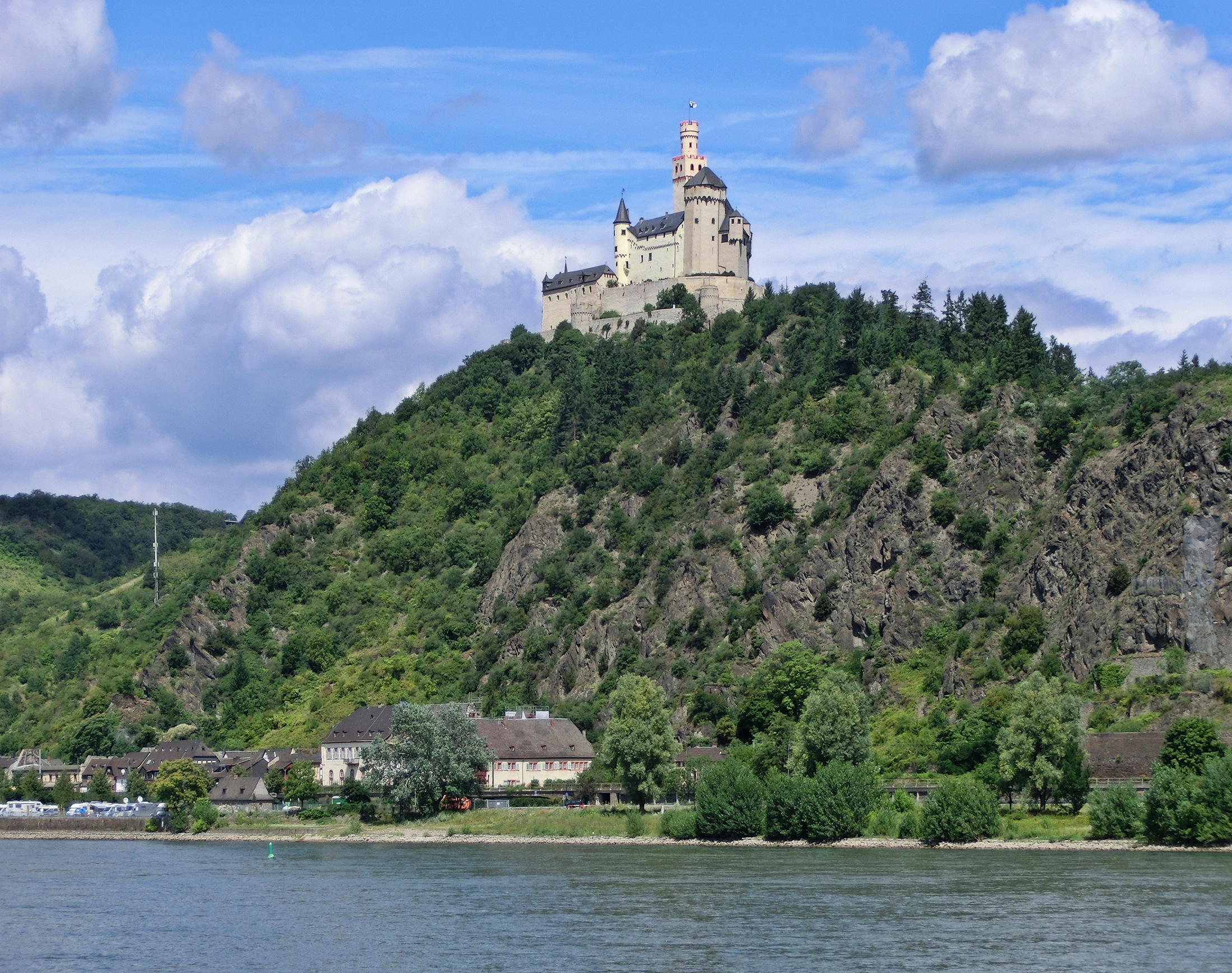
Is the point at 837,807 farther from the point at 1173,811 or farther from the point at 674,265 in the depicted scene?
the point at 674,265

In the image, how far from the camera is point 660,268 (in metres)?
169

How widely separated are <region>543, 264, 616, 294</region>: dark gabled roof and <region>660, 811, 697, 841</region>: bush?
96.6 meters

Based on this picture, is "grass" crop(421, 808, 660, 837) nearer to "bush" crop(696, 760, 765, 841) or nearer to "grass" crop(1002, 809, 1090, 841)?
"bush" crop(696, 760, 765, 841)

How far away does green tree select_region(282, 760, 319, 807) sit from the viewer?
108 meters

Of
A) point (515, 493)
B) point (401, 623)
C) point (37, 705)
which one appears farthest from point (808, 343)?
point (37, 705)

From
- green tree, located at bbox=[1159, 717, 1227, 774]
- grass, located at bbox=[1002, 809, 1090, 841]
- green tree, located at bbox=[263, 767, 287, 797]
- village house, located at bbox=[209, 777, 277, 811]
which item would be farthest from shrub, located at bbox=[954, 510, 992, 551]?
village house, located at bbox=[209, 777, 277, 811]

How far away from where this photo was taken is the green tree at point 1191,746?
75.9 metres

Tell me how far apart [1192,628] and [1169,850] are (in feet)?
75.6

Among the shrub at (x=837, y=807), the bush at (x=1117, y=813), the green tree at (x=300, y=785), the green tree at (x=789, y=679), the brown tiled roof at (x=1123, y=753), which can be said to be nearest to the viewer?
the bush at (x=1117, y=813)

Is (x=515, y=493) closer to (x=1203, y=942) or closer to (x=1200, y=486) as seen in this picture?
(x=1200, y=486)

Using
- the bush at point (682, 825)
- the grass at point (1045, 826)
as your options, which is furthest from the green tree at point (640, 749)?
the grass at point (1045, 826)

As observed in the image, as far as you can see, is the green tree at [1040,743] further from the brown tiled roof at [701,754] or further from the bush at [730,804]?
the brown tiled roof at [701,754]

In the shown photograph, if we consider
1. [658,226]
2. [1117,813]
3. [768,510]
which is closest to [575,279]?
[658,226]

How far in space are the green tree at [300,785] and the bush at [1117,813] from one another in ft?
175
